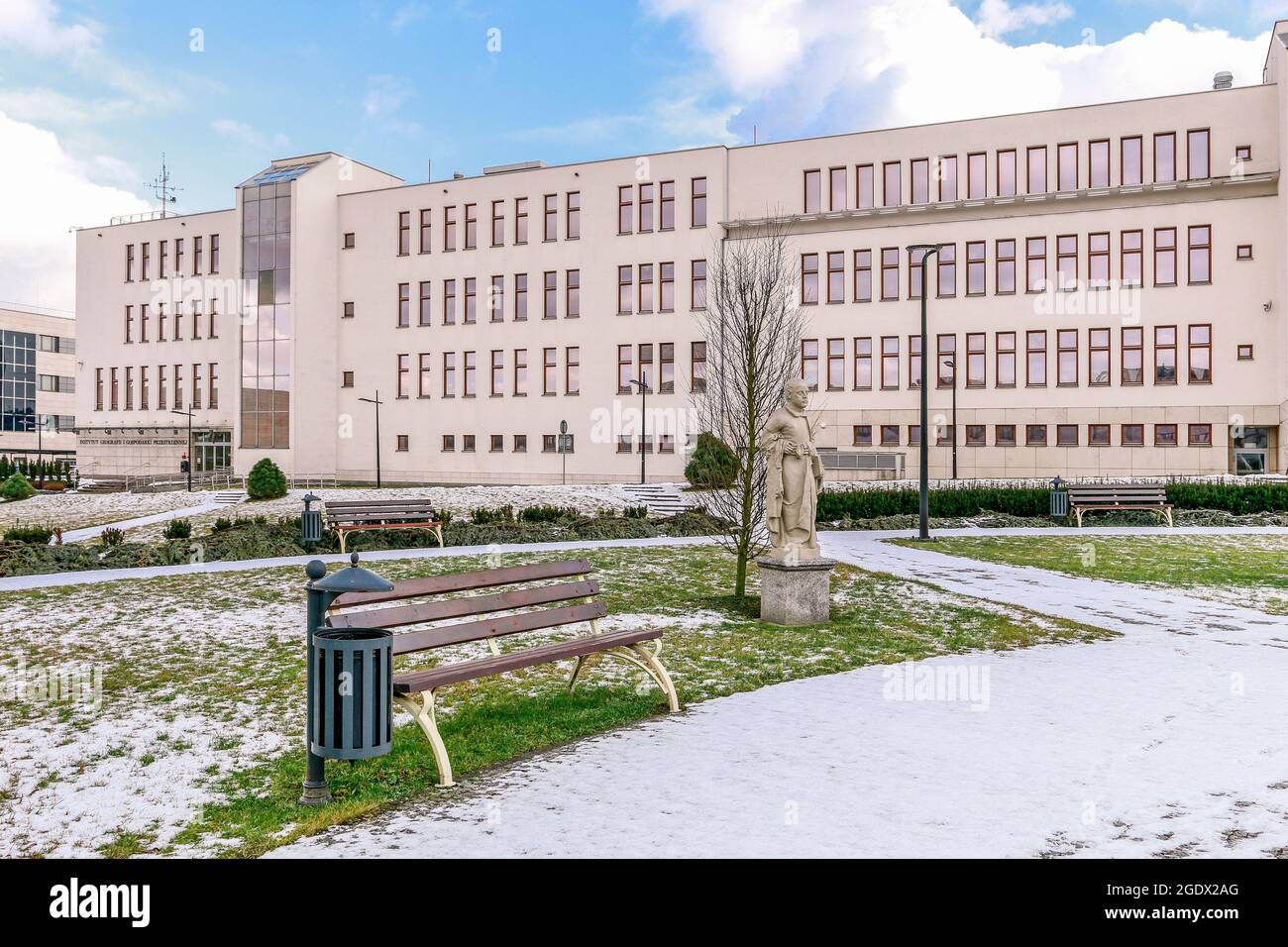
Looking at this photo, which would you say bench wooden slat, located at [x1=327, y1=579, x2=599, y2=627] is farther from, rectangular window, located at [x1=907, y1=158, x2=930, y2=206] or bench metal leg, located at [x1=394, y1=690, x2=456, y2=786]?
rectangular window, located at [x1=907, y1=158, x2=930, y2=206]

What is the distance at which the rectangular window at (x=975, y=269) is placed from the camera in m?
44.1

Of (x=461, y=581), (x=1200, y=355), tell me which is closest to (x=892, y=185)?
(x=1200, y=355)

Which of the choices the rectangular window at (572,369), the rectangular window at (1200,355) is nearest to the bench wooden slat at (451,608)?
the rectangular window at (1200,355)

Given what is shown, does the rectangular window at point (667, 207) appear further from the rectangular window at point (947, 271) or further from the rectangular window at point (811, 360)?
the rectangular window at point (947, 271)

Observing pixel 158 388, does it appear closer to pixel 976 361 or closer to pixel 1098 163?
pixel 976 361

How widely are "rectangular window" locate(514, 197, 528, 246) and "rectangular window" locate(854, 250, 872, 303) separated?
17.5m

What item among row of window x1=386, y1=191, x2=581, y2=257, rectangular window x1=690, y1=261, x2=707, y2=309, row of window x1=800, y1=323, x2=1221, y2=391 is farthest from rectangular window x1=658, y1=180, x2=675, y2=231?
row of window x1=800, y1=323, x2=1221, y2=391

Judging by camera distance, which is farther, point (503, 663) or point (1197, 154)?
point (1197, 154)

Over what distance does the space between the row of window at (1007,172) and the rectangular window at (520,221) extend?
14909 millimetres

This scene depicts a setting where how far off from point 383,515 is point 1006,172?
34.7m

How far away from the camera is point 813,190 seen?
153 feet

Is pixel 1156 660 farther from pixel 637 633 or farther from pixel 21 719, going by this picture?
pixel 21 719

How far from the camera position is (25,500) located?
40.5 m

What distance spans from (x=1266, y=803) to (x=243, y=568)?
1415 centimetres
